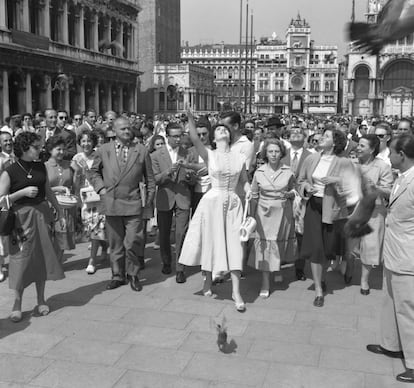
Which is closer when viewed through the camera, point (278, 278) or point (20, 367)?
point (20, 367)

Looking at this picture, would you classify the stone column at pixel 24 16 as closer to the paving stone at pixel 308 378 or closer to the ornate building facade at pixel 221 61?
the paving stone at pixel 308 378

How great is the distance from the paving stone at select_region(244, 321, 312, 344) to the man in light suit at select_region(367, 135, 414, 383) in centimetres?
94

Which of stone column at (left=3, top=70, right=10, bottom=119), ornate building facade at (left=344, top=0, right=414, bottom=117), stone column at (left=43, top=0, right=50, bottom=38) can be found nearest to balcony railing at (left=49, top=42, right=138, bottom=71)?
stone column at (left=43, top=0, right=50, bottom=38)

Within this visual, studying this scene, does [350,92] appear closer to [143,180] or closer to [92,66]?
[92,66]

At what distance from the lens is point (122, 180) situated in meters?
6.67

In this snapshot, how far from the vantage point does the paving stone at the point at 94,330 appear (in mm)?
5230

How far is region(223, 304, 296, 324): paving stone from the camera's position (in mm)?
5737

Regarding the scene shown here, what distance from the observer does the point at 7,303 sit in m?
6.20

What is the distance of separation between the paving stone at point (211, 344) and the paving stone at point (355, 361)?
2.21 feet

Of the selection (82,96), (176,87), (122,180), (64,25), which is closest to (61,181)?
(122,180)

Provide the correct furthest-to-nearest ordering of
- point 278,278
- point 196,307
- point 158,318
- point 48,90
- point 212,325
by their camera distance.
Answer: point 48,90 < point 278,278 < point 196,307 < point 158,318 < point 212,325

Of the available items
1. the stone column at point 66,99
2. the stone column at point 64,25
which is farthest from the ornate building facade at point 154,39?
the stone column at point 66,99

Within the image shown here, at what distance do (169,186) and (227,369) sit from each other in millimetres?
3271

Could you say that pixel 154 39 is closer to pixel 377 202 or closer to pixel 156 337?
pixel 377 202
